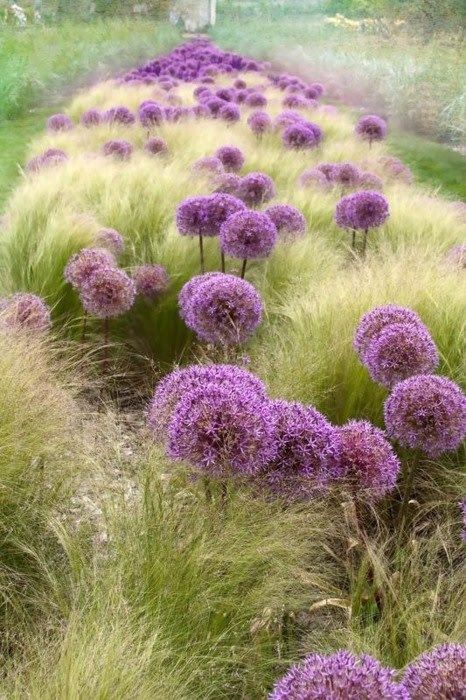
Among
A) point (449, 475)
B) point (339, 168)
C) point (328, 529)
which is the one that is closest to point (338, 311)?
point (449, 475)

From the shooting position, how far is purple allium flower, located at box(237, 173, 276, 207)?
462cm

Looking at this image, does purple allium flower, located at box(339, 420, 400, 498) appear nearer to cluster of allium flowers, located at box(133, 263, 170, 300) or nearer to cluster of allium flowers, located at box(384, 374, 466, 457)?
cluster of allium flowers, located at box(384, 374, 466, 457)

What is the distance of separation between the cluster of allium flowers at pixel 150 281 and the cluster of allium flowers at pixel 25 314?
640 mm

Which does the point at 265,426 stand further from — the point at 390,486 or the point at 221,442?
the point at 390,486

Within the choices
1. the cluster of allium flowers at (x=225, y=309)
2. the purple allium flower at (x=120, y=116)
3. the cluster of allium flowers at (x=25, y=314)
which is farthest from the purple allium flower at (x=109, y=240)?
the purple allium flower at (x=120, y=116)

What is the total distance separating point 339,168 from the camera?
5.58 m

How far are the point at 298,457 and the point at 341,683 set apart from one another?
692mm

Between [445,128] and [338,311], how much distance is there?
352 inches

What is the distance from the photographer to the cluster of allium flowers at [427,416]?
186 cm

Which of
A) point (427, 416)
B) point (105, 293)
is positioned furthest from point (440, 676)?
point (105, 293)

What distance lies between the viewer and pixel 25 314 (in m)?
3.01

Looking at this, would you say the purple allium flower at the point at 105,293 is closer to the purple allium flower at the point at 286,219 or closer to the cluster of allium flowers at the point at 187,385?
the cluster of allium flowers at the point at 187,385

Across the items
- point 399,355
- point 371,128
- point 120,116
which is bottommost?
point 120,116

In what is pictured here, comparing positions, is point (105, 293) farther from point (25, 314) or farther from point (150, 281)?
point (150, 281)
